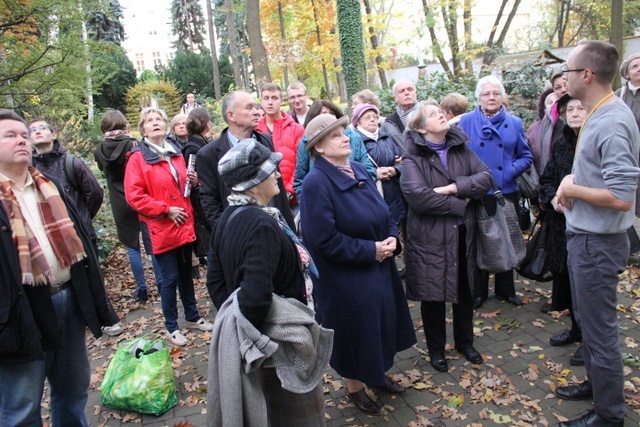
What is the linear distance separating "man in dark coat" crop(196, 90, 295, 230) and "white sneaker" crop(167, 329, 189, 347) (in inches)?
56.5

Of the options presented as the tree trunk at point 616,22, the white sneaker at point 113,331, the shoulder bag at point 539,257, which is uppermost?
the tree trunk at point 616,22

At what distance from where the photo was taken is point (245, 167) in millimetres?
2359

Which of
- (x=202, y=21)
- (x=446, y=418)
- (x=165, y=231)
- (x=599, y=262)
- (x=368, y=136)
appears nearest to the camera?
(x=599, y=262)

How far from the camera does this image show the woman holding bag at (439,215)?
3.59 m

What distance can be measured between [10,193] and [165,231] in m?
2.06

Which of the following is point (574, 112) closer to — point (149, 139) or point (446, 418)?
point (446, 418)

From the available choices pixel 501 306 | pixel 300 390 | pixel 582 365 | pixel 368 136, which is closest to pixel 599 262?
pixel 582 365

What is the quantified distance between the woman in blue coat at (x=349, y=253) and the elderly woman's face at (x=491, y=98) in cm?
201

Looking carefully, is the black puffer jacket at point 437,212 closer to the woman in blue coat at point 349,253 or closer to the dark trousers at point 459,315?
the dark trousers at point 459,315

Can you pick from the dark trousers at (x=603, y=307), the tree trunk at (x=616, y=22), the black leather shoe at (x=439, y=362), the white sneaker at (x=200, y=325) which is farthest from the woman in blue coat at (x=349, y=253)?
the tree trunk at (x=616, y=22)

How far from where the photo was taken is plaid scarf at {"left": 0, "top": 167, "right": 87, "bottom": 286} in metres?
2.37

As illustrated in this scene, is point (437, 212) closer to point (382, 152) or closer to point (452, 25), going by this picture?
point (382, 152)

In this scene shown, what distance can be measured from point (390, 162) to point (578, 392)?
277cm

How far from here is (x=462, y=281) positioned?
3764 mm
